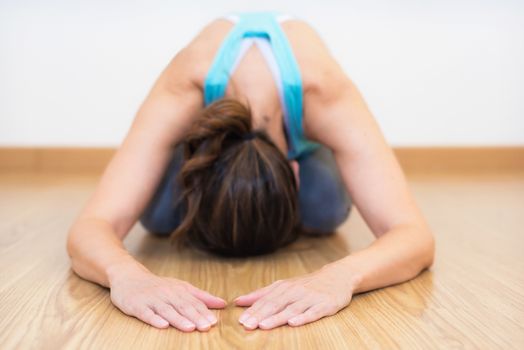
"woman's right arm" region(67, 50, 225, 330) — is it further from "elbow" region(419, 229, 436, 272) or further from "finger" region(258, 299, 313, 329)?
"elbow" region(419, 229, 436, 272)

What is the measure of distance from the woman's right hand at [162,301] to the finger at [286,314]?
0.27ft

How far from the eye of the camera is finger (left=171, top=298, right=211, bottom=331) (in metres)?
1.07

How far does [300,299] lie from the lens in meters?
1.13

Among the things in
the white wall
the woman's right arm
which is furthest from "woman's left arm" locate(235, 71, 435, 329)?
the white wall

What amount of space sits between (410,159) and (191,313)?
2155mm

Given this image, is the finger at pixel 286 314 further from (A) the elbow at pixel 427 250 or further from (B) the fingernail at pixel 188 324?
(A) the elbow at pixel 427 250

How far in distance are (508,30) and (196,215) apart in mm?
2111

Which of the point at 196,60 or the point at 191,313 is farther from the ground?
the point at 196,60

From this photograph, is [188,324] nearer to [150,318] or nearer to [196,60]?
[150,318]

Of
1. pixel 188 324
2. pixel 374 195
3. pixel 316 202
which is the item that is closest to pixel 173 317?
pixel 188 324

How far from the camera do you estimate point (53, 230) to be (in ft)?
6.12

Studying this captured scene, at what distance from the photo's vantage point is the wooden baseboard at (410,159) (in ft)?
10.1

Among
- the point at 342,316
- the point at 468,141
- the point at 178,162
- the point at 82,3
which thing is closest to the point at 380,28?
the point at 468,141

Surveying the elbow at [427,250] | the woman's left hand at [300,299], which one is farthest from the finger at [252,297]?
the elbow at [427,250]
